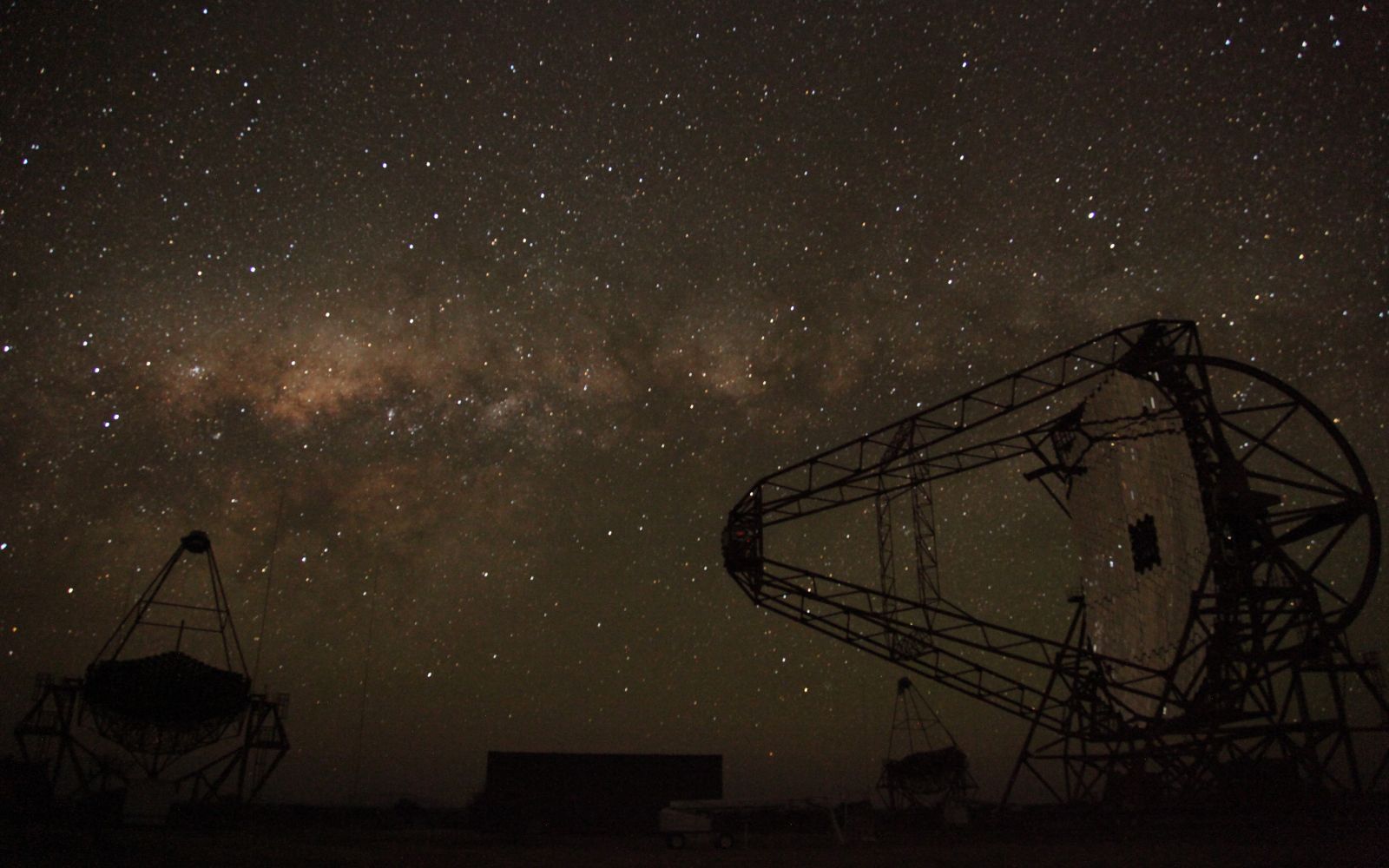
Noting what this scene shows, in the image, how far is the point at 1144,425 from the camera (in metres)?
18.3

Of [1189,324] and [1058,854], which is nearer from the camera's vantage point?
[1058,854]

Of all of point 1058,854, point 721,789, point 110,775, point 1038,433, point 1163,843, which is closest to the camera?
point 1058,854

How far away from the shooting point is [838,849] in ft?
Answer: 67.2

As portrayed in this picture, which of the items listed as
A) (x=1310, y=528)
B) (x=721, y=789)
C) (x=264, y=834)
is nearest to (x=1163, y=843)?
(x=1310, y=528)

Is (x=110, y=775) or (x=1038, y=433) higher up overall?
(x=1038, y=433)

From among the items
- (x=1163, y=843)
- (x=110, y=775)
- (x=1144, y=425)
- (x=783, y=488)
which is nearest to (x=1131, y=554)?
(x=1144, y=425)

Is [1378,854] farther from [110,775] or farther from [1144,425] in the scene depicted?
[110,775]

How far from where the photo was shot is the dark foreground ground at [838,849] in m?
14.4

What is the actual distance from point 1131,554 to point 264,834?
23.5 metres

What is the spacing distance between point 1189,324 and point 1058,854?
409 inches

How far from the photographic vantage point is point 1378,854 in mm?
13844

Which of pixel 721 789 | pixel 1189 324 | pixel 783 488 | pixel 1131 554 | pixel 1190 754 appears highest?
pixel 1189 324

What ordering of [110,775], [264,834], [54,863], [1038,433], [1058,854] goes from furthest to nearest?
[110,775]
[264,834]
[1038,433]
[1058,854]
[54,863]

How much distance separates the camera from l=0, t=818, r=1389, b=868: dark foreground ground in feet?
47.2
